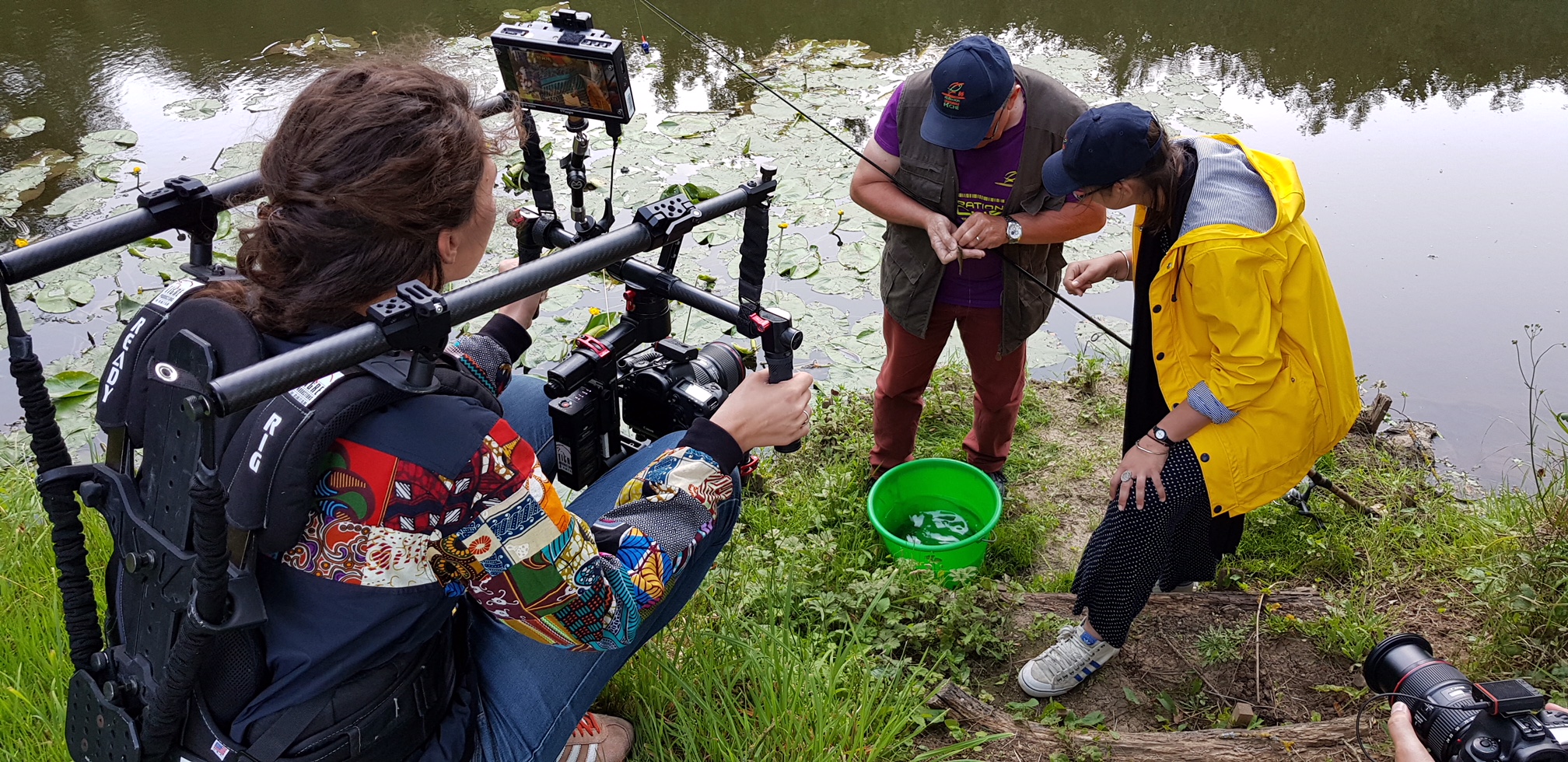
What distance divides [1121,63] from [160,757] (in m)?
5.79

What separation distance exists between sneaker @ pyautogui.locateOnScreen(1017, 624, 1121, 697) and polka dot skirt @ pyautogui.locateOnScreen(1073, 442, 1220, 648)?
4 cm

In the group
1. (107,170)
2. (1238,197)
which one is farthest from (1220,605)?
(107,170)

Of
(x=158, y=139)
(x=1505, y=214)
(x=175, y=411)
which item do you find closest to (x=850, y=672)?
(x=175, y=411)

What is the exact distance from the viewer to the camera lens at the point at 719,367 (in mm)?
1649

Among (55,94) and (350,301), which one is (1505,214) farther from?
(55,94)

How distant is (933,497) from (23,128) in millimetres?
5052

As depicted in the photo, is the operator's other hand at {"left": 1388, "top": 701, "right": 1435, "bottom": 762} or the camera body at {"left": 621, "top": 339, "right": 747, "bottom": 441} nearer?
the operator's other hand at {"left": 1388, "top": 701, "right": 1435, "bottom": 762}

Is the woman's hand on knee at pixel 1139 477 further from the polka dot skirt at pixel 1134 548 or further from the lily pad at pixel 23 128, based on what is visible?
the lily pad at pixel 23 128

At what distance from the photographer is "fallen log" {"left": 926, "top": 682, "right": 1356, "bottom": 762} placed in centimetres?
196

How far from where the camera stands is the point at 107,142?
4.99 metres

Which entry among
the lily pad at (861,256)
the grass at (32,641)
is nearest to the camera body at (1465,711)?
the grass at (32,641)

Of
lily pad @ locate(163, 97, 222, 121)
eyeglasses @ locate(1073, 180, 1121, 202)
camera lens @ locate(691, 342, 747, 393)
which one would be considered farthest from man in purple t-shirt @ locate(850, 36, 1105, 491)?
lily pad @ locate(163, 97, 222, 121)

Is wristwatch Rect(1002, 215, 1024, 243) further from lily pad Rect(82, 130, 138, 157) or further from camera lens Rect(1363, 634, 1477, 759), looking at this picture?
lily pad Rect(82, 130, 138, 157)

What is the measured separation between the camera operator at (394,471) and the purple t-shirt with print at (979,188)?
1.45 m
